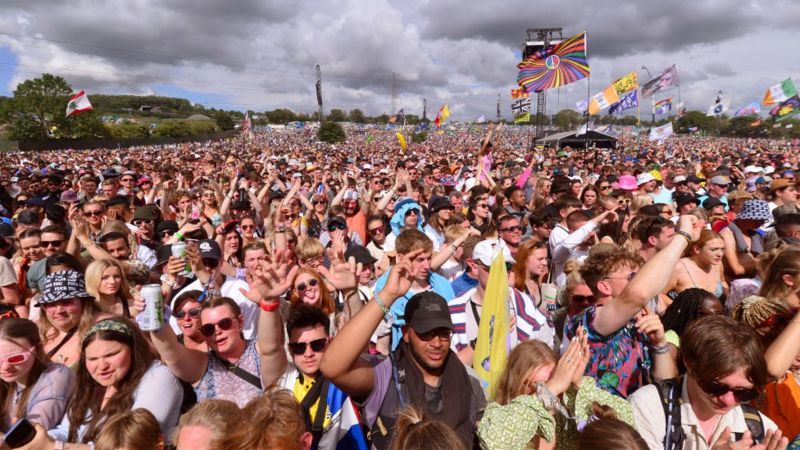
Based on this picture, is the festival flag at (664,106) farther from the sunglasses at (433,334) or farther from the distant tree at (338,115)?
the distant tree at (338,115)

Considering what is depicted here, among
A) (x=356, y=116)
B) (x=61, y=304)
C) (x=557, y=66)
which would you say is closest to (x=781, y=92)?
(x=557, y=66)

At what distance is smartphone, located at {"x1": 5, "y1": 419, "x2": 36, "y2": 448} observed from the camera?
6.30 feet

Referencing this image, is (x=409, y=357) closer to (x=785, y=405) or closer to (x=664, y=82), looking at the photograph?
(x=785, y=405)

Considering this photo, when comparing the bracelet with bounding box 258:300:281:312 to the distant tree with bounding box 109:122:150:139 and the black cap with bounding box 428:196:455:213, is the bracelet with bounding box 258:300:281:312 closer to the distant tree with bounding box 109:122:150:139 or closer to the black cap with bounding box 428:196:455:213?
the black cap with bounding box 428:196:455:213

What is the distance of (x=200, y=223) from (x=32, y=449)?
15.5 feet

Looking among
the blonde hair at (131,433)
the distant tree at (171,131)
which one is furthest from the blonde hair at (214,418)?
the distant tree at (171,131)

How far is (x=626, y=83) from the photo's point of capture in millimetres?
24203

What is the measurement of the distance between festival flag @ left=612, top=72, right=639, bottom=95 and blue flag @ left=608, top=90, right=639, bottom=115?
13.7 inches

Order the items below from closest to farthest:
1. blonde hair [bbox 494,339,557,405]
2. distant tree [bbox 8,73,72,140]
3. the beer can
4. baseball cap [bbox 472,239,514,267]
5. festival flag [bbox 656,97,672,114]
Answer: blonde hair [bbox 494,339,557,405] < the beer can < baseball cap [bbox 472,239,514,267] < festival flag [bbox 656,97,672,114] < distant tree [bbox 8,73,72,140]

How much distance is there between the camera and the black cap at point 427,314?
2207 mm

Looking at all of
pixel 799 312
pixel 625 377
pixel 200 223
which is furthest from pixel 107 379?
pixel 200 223

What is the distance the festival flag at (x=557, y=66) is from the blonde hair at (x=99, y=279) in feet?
50.4

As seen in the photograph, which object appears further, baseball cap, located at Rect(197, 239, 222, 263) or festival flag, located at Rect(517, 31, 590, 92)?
festival flag, located at Rect(517, 31, 590, 92)

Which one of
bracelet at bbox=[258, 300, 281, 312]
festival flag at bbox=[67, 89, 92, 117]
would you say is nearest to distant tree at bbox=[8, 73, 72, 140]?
festival flag at bbox=[67, 89, 92, 117]
